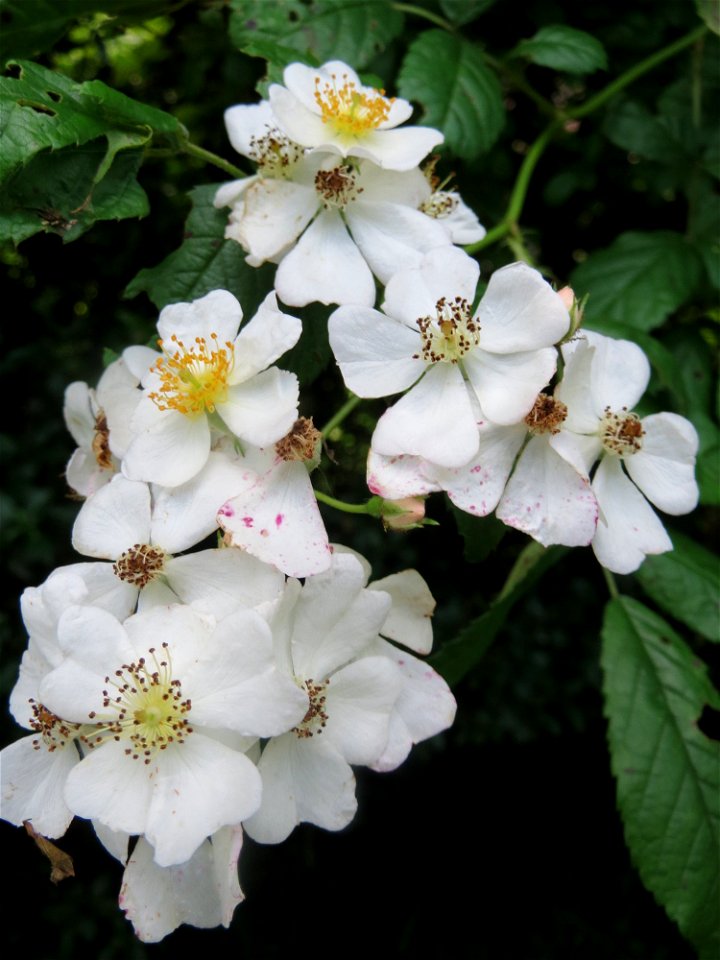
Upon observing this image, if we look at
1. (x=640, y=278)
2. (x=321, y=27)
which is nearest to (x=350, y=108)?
(x=321, y=27)

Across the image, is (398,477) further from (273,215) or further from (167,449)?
(273,215)

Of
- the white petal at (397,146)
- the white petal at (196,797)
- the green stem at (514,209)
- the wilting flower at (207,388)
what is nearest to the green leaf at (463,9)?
the green stem at (514,209)

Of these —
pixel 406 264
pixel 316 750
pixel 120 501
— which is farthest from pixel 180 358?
pixel 316 750

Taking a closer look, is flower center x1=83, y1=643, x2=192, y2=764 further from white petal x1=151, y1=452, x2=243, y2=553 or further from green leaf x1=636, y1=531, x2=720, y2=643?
green leaf x1=636, y1=531, x2=720, y2=643

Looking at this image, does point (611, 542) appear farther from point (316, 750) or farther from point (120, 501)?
point (120, 501)

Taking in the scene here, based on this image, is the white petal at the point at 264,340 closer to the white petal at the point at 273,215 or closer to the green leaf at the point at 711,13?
the white petal at the point at 273,215
